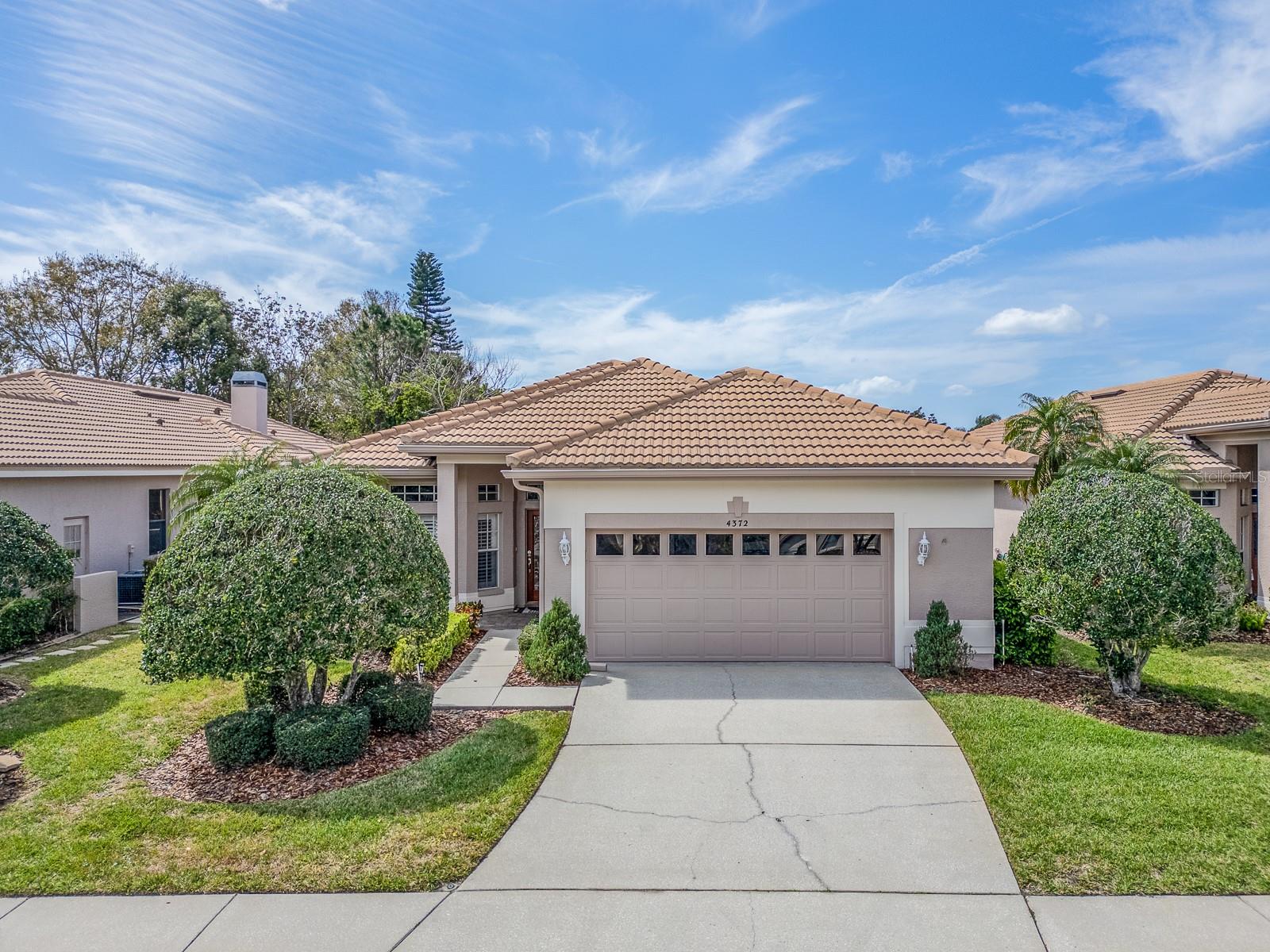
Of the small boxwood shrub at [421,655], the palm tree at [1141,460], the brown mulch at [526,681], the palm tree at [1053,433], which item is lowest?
the brown mulch at [526,681]

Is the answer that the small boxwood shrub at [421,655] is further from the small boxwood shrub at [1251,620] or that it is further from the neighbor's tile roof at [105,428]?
the small boxwood shrub at [1251,620]

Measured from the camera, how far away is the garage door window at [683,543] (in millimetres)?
10148

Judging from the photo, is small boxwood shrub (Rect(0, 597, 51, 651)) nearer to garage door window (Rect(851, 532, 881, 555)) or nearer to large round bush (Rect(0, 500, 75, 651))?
large round bush (Rect(0, 500, 75, 651))

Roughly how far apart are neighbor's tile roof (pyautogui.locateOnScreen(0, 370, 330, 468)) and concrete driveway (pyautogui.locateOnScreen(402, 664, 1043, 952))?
10.5 meters

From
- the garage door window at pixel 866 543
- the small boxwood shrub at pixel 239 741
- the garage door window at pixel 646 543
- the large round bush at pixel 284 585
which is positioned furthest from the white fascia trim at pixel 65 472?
the garage door window at pixel 866 543

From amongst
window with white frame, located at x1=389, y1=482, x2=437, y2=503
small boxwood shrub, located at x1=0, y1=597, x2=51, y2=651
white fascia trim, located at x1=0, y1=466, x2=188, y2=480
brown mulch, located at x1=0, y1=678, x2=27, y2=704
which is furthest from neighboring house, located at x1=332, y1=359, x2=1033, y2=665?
white fascia trim, located at x1=0, y1=466, x2=188, y2=480

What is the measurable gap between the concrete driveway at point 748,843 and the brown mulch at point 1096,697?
58.6 inches

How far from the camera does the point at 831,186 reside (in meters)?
15.1

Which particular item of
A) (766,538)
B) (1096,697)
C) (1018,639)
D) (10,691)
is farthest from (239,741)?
(1018,639)

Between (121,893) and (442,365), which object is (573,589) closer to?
(121,893)

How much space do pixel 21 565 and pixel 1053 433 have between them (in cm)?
1878

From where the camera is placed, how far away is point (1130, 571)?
7668 mm

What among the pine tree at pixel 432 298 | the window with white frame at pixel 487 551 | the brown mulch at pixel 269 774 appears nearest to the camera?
the brown mulch at pixel 269 774

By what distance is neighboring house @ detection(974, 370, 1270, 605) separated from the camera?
1370 centimetres
